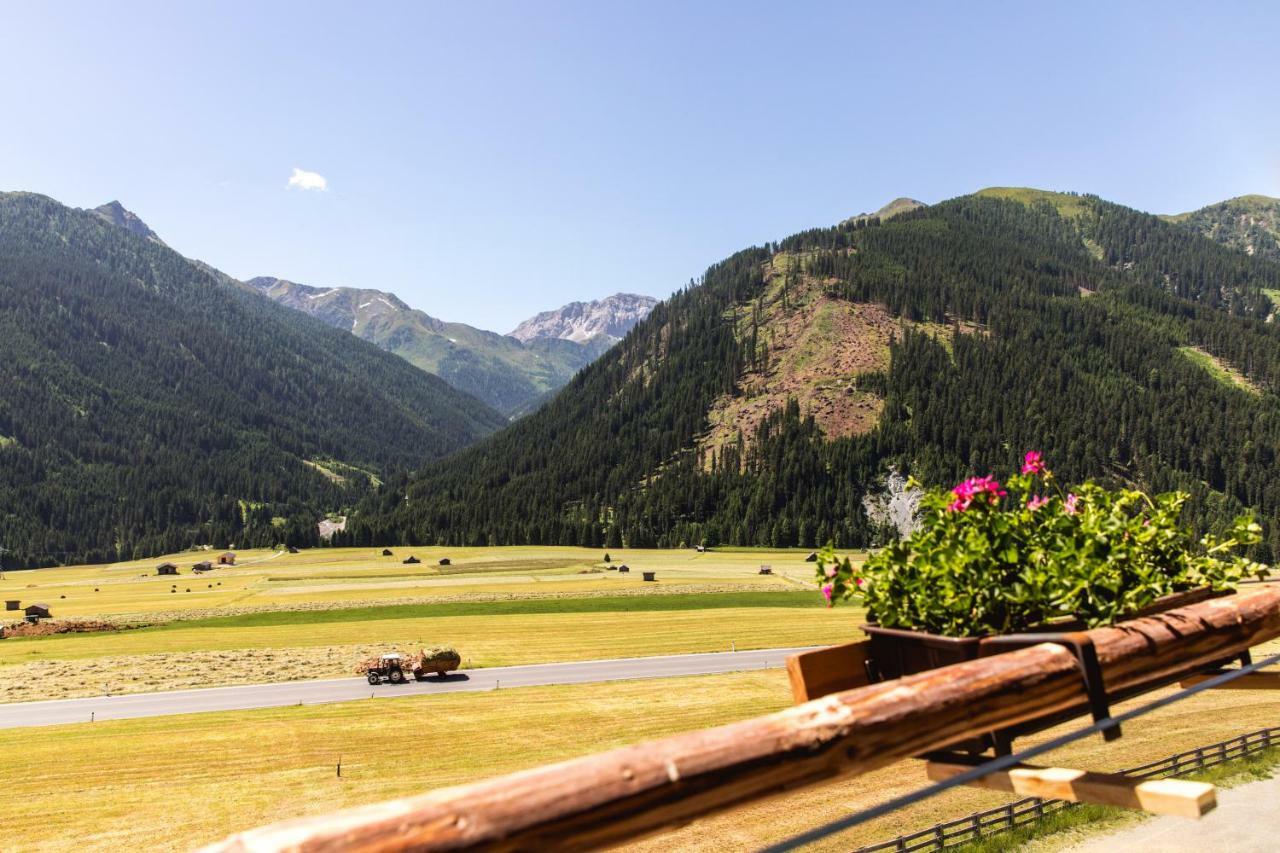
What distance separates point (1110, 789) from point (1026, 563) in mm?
1771

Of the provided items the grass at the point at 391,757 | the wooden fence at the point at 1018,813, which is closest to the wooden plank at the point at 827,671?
the wooden fence at the point at 1018,813

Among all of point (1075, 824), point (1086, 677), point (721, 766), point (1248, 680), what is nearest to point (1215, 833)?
point (1075, 824)

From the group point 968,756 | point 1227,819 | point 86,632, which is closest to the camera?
point 968,756

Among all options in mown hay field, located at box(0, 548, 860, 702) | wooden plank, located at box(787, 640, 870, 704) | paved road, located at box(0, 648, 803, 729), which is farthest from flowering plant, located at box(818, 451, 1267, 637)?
paved road, located at box(0, 648, 803, 729)

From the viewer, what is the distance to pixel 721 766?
2.93 meters

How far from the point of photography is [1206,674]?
19.8 feet

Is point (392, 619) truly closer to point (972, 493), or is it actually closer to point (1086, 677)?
point (972, 493)

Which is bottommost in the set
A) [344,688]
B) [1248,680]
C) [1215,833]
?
[344,688]

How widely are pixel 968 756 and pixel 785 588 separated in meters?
101

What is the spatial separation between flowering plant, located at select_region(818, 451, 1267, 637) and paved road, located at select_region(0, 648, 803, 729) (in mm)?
47134

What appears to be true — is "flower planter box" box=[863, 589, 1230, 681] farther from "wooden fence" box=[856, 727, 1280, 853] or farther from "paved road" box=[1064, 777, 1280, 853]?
"paved road" box=[1064, 777, 1280, 853]

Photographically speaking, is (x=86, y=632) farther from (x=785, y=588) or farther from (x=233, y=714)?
(x=785, y=588)

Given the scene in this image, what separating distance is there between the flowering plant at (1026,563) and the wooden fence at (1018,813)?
58.6 ft

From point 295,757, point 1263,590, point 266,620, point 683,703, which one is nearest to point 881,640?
point 1263,590
